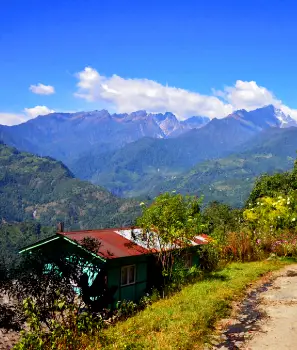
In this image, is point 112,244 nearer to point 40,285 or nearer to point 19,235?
point 40,285

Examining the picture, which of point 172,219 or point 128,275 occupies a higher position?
point 172,219

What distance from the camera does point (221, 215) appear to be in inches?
1994

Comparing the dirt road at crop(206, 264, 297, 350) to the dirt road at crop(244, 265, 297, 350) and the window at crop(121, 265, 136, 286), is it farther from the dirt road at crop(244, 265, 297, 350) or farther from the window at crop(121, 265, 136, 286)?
the window at crop(121, 265, 136, 286)

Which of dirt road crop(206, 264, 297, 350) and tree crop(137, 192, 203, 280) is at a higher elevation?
tree crop(137, 192, 203, 280)

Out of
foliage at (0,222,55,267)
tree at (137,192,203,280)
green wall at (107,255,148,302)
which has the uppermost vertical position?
tree at (137,192,203,280)

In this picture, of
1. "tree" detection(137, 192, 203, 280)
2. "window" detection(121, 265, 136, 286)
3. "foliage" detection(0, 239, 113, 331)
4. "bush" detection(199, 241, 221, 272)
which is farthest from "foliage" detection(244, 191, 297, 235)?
"foliage" detection(0, 239, 113, 331)

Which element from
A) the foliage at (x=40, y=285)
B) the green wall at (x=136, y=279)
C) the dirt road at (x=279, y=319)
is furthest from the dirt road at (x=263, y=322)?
the green wall at (x=136, y=279)

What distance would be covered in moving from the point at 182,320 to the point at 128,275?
10.9m

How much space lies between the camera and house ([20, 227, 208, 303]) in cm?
1812

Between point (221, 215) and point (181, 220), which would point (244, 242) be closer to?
point (181, 220)

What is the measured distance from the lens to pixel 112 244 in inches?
769

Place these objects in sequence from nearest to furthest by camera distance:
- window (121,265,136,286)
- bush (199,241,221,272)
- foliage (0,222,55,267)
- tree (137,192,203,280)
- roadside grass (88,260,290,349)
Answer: roadside grass (88,260,290,349) < tree (137,192,203,280) < bush (199,241,221,272) < window (121,265,136,286) < foliage (0,222,55,267)

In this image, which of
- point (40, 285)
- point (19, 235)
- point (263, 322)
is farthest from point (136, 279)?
point (19, 235)

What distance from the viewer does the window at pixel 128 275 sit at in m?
19.5
